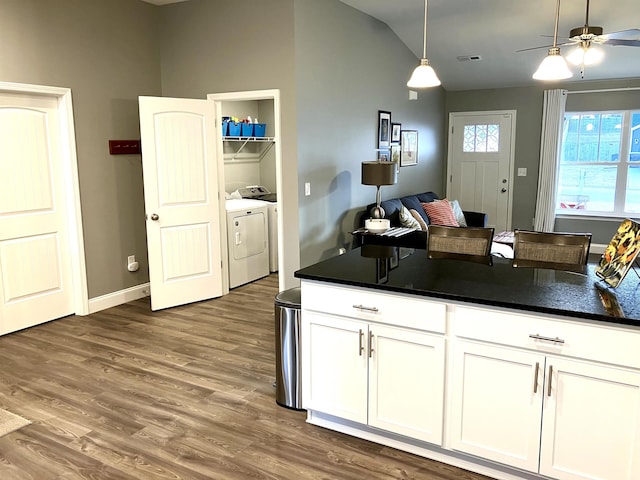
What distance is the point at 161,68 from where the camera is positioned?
17.2ft

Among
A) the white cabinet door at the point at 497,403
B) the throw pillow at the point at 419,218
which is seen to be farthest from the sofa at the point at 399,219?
the white cabinet door at the point at 497,403

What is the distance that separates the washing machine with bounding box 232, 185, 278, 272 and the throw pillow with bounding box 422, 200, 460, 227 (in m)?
1.93

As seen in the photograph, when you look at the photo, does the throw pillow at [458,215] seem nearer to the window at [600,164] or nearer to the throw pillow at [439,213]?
the throw pillow at [439,213]

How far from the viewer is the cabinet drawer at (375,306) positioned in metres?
2.31

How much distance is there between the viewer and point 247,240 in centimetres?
567

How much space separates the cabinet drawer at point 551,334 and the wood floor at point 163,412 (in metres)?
0.71

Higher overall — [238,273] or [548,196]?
[548,196]

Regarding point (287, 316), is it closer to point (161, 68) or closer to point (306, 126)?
point (306, 126)

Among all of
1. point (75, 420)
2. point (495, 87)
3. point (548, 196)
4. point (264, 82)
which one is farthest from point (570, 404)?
point (495, 87)

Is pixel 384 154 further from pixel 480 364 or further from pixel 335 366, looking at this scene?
pixel 480 364

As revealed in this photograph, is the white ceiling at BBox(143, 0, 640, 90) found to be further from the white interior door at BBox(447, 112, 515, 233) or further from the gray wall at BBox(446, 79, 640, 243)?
the white interior door at BBox(447, 112, 515, 233)

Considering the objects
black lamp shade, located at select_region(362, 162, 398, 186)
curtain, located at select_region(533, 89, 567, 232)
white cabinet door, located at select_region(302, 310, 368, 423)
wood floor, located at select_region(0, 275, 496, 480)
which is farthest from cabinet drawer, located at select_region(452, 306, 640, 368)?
curtain, located at select_region(533, 89, 567, 232)

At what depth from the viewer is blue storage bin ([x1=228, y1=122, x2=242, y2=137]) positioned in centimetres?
593

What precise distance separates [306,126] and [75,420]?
299 cm
